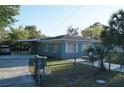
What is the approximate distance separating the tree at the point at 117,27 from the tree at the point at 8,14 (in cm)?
1193

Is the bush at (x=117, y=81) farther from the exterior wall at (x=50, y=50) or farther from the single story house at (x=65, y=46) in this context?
the exterior wall at (x=50, y=50)

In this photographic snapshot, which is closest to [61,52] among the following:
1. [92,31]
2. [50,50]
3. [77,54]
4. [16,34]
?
[77,54]

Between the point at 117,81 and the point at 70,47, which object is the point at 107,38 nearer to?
the point at 117,81

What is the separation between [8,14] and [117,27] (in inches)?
514

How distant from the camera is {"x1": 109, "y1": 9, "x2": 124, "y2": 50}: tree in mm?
13952

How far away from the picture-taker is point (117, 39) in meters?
13.9

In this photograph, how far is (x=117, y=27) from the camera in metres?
14.3

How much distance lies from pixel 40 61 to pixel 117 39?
16.9 feet

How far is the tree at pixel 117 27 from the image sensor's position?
13952 millimetres

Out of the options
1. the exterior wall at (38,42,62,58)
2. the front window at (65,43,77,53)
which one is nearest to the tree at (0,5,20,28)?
the exterior wall at (38,42,62,58)

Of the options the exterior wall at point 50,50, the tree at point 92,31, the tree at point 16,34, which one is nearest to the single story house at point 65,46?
the exterior wall at point 50,50

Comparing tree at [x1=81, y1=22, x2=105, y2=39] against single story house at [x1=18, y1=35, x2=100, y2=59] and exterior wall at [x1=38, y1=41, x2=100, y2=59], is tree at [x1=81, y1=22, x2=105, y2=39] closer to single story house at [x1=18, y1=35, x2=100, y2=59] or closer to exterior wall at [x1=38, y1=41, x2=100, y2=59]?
single story house at [x1=18, y1=35, x2=100, y2=59]
